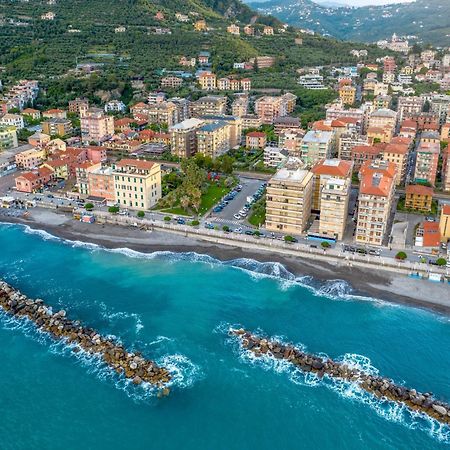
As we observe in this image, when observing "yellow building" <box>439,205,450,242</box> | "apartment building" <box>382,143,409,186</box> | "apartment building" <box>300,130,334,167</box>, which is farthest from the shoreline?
"apartment building" <box>382,143,409,186</box>

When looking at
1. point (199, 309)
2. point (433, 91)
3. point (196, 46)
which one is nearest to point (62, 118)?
point (196, 46)

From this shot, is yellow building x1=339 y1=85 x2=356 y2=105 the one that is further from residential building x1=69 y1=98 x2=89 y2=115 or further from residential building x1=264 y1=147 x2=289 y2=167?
residential building x1=69 y1=98 x2=89 y2=115

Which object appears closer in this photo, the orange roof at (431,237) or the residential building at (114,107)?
the orange roof at (431,237)

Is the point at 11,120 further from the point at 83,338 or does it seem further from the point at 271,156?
the point at 83,338

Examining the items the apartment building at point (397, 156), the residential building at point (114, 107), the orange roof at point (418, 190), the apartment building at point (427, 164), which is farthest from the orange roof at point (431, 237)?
the residential building at point (114, 107)

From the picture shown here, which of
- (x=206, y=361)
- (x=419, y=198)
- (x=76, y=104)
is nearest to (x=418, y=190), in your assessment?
(x=419, y=198)

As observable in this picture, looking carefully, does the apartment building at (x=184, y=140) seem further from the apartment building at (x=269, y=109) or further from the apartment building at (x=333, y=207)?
the apartment building at (x=333, y=207)
